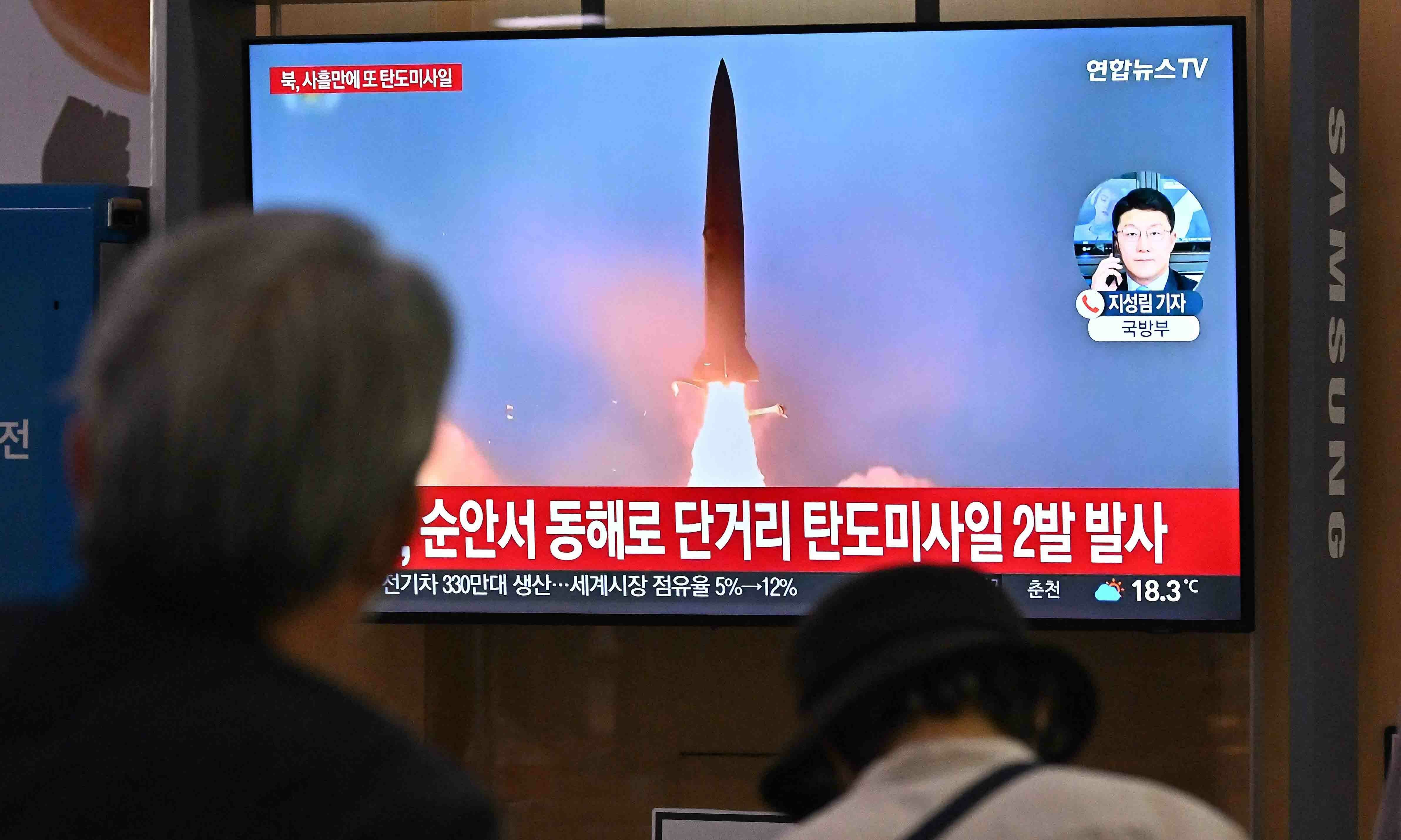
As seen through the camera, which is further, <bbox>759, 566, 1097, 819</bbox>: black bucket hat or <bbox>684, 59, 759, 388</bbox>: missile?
<bbox>684, 59, 759, 388</bbox>: missile

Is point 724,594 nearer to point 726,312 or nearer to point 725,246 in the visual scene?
point 726,312

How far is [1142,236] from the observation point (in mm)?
2910

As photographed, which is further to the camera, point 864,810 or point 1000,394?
point 1000,394

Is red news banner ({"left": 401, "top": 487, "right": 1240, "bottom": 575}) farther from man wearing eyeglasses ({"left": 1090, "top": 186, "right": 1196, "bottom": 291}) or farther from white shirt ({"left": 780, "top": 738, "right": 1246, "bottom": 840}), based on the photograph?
white shirt ({"left": 780, "top": 738, "right": 1246, "bottom": 840})

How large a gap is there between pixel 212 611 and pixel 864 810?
574mm

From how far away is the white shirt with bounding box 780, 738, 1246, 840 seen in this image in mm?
1095

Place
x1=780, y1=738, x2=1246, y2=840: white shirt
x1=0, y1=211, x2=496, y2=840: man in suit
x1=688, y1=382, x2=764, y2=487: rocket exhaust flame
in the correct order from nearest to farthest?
x1=0, y1=211, x2=496, y2=840: man in suit
x1=780, y1=738, x2=1246, y2=840: white shirt
x1=688, y1=382, x2=764, y2=487: rocket exhaust flame

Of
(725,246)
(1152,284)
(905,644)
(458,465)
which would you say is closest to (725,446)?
(725,246)

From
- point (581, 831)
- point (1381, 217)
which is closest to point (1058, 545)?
point (1381, 217)

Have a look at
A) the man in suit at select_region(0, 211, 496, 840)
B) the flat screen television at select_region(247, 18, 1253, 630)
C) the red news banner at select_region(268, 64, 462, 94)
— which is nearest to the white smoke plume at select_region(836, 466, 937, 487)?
the flat screen television at select_region(247, 18, 1253, 630)

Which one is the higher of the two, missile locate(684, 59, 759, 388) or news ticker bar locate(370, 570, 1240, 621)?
missile locate(684, 59, 759, 388)

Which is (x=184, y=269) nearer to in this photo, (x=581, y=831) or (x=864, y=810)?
(x=864, y=810)

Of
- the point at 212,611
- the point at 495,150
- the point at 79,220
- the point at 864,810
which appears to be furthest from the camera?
the point at 495,150

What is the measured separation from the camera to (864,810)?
1.16 m
